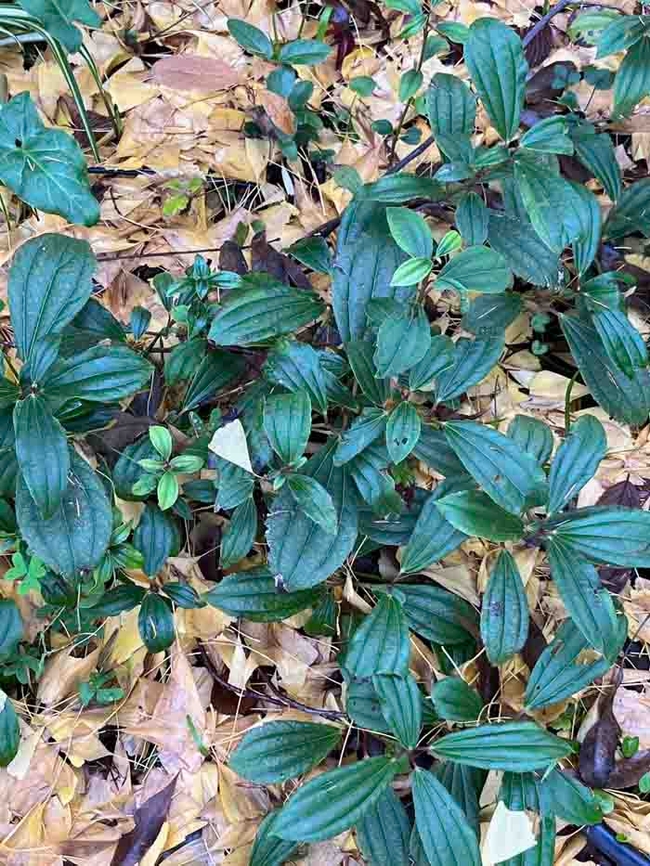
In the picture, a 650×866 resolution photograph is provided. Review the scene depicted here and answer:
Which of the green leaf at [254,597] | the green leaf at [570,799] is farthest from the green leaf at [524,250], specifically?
the green leaf at [570,799]

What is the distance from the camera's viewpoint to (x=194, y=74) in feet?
4.10

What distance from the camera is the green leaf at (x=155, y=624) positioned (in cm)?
95

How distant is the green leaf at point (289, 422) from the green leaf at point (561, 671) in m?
0.39

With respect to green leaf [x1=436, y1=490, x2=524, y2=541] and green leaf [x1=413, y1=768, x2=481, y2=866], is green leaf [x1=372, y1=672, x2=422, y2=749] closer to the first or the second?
green leaf [x1=413, y1=768, x2=481, y2=866]

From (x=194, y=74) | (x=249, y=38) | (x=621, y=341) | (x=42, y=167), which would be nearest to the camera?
(x=42, y=167)

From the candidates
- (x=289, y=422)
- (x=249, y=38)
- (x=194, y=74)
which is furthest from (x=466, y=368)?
(x=194, y=74)

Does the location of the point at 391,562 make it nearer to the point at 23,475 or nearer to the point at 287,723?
the point at 287,723

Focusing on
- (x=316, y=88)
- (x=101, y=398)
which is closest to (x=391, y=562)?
(x=101, y=398)

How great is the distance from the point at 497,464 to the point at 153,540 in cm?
43

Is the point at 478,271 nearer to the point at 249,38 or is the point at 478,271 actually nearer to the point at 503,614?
the point at 503,614

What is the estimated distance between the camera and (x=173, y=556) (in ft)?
3.34

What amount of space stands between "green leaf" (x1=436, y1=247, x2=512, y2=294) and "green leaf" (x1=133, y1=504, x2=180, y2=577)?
1.45 feet

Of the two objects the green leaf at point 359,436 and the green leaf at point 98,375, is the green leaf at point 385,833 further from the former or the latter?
the green leaf at point 98,375

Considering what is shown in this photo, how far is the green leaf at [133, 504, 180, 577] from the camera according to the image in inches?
37.9
